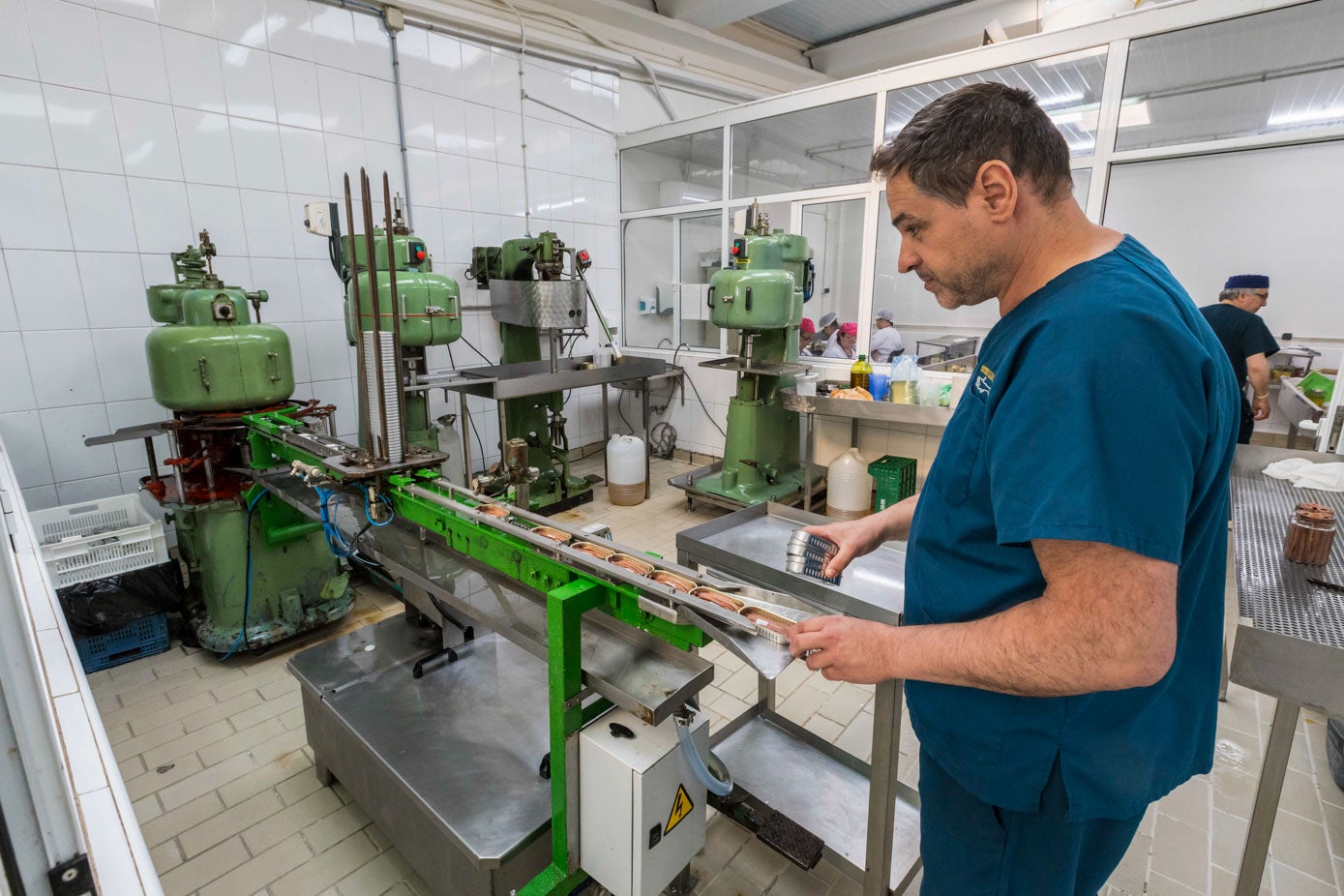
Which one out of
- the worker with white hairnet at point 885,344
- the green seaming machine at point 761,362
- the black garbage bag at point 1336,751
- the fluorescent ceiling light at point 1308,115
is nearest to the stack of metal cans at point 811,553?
the black garbage bag at point 1336,751

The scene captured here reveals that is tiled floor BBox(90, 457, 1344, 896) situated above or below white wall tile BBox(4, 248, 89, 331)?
below

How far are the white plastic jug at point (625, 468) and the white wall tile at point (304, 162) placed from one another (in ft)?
7.33

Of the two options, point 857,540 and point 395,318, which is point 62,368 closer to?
point 395,318

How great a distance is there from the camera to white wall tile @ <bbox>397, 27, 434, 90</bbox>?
12.1 feet

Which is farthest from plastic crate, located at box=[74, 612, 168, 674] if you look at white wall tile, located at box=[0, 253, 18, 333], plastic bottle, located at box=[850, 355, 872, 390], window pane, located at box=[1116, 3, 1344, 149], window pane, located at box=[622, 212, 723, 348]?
window pane, located at box=[1116, 3, 1344, 149]

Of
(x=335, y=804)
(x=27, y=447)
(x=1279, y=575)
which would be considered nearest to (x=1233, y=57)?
(x=1279, y=575)

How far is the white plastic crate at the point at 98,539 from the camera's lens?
231 cm

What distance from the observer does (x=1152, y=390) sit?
0.65m

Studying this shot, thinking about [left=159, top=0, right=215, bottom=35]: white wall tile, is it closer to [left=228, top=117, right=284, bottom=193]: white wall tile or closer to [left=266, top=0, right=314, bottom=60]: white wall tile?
[left=266, top=0, right=314, bottom=60]: white wall tile

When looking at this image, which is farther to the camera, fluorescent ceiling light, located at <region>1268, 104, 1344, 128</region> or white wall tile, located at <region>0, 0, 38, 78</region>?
fluorescent ceiling light, located at <region>1268, 104, 1344, 128</region>

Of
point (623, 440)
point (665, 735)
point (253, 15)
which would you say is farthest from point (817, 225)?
point (665, 735)

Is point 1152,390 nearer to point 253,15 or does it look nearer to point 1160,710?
point 1160,710

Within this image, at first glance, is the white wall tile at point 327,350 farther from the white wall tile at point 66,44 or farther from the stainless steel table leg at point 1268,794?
the stainless steel table leg at point 1268,794

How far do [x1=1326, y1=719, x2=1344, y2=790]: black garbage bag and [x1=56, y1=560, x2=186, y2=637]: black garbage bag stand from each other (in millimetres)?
4112
